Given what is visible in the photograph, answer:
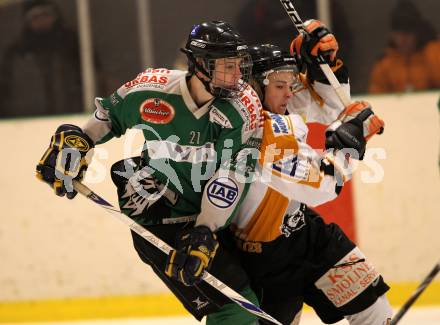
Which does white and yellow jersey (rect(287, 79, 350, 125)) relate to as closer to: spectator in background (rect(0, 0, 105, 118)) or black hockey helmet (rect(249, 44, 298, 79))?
black hockey helmet (rect(249, 44, 298, 79))

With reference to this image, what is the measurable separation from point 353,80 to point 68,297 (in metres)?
2.13

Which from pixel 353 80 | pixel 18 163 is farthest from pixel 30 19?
pixel 353 80

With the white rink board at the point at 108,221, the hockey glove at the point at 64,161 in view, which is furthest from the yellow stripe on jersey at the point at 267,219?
the white rink board at the point at 108,221

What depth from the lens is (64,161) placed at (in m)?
3.19

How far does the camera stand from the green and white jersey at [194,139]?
300 centimetres

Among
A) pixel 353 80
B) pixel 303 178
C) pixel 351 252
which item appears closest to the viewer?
pixel 303 178

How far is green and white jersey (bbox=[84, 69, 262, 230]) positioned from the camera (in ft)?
9.85

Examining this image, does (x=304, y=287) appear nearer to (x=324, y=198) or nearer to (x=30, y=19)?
(x=324, y=198)

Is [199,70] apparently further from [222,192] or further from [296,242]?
[296,242]

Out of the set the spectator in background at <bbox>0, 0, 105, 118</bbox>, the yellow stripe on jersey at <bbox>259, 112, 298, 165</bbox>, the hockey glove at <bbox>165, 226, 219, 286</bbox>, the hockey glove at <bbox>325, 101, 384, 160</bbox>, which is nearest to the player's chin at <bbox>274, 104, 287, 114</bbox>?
the yellow stripe on jersey at <bbox>259, 112, 298, 165</bbox>

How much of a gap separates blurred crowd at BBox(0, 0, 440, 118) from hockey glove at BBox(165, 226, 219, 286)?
2.60 metres

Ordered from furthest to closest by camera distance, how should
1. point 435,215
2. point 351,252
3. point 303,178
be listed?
point 435,215 < point 351,252 < point 303,178

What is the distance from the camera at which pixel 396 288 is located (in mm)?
5012

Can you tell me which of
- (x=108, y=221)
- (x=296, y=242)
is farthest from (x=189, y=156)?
(x=108, y=221)
